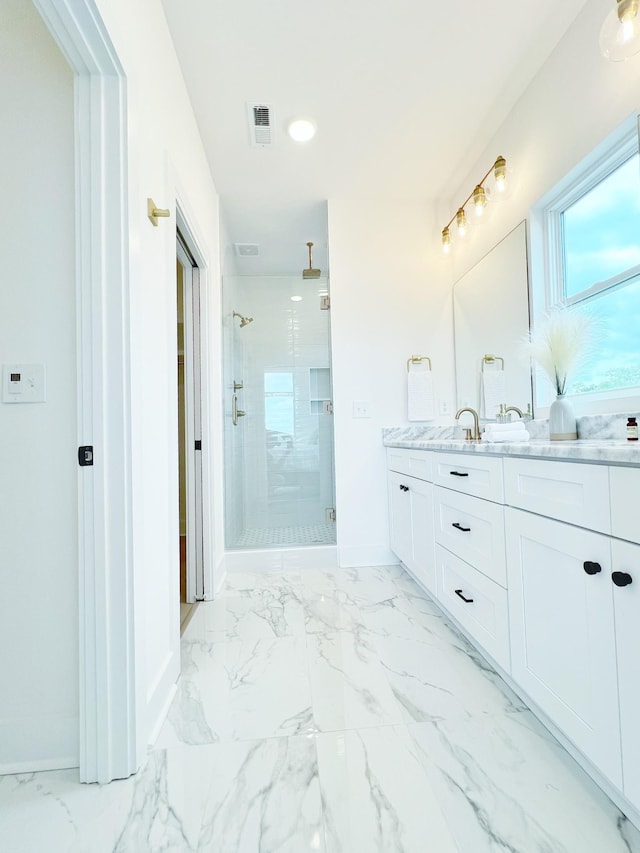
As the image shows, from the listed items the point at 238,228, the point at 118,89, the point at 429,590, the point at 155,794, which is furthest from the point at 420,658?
the point at 238,228

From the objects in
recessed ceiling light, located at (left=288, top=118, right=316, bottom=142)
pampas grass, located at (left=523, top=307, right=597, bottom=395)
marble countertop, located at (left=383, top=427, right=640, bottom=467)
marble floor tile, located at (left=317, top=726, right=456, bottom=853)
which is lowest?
marble floor tile, located at (left=317, top=726, right=456, bottom=853)

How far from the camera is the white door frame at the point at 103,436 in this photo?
3.57 feet

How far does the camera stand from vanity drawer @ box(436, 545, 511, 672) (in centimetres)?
136

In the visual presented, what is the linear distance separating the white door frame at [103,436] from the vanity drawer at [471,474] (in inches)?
43.6

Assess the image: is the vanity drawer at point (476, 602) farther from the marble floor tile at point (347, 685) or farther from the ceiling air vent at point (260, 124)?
the ceiling air vent at point (260, 124)

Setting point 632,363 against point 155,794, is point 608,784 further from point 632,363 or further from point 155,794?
point 632,363

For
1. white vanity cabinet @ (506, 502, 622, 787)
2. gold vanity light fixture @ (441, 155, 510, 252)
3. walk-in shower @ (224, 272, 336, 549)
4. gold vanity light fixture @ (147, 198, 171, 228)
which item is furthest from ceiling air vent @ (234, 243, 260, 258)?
white vanity cabinet @ (506, 502, 622, 787)

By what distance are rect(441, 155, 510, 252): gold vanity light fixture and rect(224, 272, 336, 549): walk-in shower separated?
A: 0.88 meters

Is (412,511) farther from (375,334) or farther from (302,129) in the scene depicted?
(302,129)

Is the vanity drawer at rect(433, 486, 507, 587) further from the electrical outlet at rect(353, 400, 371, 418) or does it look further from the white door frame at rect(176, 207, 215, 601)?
the white door frame at rect(176, 207, 215, 601)

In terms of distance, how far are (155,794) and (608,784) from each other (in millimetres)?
1059

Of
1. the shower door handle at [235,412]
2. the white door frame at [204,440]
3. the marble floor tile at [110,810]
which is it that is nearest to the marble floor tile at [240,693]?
the marble floor tile at [110,810]

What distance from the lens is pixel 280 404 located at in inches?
124

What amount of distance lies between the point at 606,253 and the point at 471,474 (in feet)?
3.37
